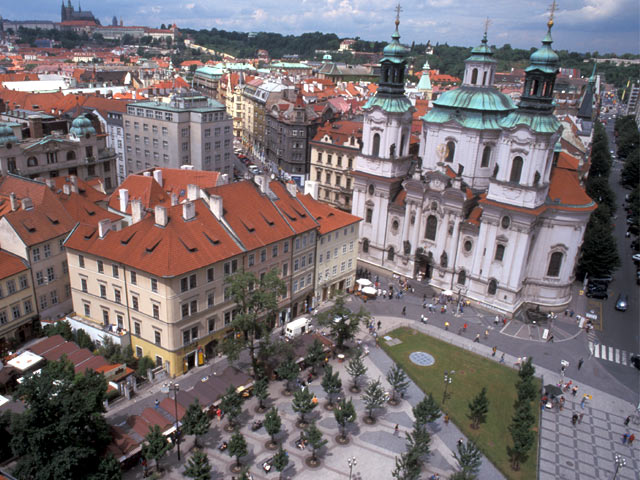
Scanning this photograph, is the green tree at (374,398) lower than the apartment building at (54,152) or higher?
lower

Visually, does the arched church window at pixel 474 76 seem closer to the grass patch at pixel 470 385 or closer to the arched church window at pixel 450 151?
the arched church window at pixel 450 151

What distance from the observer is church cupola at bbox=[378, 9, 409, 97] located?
7594 cm

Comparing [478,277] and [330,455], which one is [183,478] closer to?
[330,455]

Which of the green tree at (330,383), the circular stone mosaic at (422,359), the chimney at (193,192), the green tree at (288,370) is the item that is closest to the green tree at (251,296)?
the green tree at (288,370)

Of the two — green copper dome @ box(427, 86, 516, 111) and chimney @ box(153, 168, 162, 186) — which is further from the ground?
green copper dome @ box(427, 86, 516, 111)

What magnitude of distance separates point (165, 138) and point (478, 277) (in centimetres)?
6275

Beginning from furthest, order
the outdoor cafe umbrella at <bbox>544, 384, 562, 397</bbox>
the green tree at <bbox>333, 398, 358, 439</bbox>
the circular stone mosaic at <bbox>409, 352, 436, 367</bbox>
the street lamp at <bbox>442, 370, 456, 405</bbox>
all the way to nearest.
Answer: the circular stone mosaic at <bbox>409, 352, 436, 367</bbox> → the outdoor cafe umbrella at <bbox>544, 384, 562, 397</bbox> → the street lamp at <bbox>442, 370, 456, 405</bbox> → the green tree at <bbox>333, 398, 358, 439</bbox>

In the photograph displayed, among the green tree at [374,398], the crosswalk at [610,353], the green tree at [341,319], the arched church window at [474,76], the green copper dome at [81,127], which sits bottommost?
the crosswalk at [610,353]

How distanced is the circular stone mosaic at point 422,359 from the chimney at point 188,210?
2905 cm

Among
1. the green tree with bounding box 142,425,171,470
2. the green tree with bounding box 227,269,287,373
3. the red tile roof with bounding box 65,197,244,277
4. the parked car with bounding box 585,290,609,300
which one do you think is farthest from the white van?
the parked car with bounding box 585,290,609,300

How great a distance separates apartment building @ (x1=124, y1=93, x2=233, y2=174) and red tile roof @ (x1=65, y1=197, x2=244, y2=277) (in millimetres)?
44689

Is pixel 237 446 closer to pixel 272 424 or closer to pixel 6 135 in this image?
pixel 272 424

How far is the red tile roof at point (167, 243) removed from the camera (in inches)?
1983

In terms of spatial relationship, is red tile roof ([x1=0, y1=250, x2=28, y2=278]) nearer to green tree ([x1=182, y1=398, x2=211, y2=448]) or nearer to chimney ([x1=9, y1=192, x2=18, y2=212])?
chimney ([x1=9, y1=192, x2=18, y2=212])
